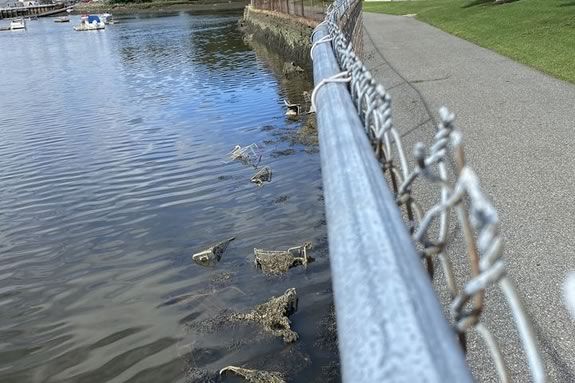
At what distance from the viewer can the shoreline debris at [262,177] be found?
11227 mm

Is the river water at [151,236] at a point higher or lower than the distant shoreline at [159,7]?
lower

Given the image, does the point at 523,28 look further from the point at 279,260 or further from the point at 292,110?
the point at 279,260

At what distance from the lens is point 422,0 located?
3741cm

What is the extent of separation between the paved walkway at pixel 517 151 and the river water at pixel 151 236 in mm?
2098

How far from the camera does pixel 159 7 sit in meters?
104

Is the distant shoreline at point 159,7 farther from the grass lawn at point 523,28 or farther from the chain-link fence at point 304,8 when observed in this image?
the grass lawn at point 523,28

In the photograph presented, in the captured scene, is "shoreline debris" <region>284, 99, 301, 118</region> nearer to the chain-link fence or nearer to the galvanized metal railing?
the chain-link fence

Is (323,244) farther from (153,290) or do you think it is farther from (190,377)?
(190,377)

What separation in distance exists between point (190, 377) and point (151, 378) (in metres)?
0.40

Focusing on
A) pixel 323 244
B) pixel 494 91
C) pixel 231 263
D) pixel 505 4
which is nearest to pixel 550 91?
pixel 494 91

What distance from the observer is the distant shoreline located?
309 feet

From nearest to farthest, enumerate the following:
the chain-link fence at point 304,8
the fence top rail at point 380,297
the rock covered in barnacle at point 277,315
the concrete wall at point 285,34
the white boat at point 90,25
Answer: the fence top rail at point 380,297 < the rock covered in barnacle at point 277,315 < the chain-link fence at point 304,8 < the concrete wall at point 285,34 < the white boat at point 90,25

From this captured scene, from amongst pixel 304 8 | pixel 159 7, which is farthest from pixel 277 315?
pixel 159 7

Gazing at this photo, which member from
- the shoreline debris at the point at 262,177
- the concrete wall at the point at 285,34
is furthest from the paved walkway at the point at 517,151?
the concrete wall at the point at 285,34
